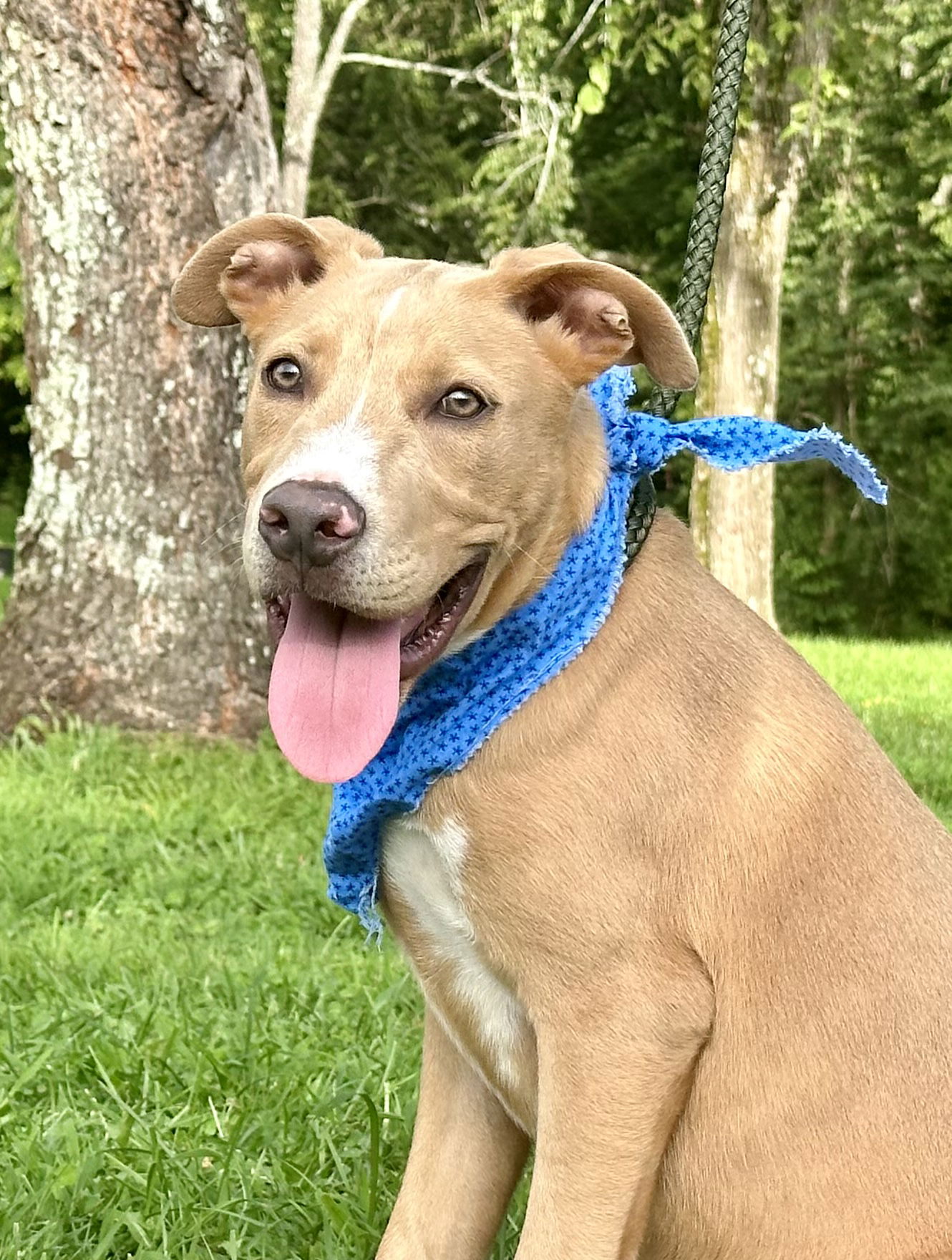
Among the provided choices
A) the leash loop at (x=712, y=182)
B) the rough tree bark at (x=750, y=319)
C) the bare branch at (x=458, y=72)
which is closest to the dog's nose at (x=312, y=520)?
the leash loop at (x=712, y=182)

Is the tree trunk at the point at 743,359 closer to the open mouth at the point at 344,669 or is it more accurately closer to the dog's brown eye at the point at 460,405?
the dog's brown eye at the point at 460,405

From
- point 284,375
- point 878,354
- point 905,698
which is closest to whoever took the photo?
point 284,375

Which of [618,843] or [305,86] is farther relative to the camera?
[305,86]

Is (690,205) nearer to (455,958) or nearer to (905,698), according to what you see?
(905,698)

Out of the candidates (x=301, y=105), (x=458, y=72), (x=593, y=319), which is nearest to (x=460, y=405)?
(x=593, y=319)

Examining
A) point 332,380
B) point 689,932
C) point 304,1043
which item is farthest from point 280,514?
point 304,1043

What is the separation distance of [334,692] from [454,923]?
0.44 m

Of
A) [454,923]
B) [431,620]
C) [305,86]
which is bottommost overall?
[454,923]

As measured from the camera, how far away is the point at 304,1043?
3691 mm

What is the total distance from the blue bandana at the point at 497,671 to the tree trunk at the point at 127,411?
4092 millimetres

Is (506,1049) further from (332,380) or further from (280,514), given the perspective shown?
(332,380)

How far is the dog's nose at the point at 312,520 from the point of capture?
2137 mm

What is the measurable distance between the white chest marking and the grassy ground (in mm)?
724

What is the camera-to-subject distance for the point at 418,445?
2.31 meters
